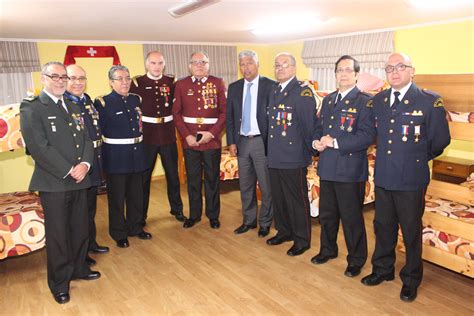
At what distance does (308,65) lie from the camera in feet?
A: 22.3

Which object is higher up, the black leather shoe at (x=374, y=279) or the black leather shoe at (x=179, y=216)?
the black leather shoe at (x=179, y=216)

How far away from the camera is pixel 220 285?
119 inches

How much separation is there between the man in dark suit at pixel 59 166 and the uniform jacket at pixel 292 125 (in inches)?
55.2

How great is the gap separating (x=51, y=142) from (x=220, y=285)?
1.49 metres

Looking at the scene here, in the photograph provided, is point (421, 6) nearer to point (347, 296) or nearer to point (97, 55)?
point (347, 296)

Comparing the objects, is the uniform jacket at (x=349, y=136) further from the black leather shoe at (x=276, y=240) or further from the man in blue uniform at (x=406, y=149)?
the black leather shoe at (x=276, y=240)

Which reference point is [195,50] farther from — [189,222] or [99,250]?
[99,250]

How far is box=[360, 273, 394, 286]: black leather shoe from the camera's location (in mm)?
2900

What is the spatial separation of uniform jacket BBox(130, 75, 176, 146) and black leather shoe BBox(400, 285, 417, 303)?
2.41m

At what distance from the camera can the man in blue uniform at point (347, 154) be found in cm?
285

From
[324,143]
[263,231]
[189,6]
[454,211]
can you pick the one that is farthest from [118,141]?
[454,211]

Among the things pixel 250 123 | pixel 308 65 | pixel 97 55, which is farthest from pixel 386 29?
pixel 97 55

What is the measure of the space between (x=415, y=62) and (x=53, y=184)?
14.9 ft

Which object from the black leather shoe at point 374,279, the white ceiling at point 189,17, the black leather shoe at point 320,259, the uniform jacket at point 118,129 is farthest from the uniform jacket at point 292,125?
the uniform jacket at point 118,129
